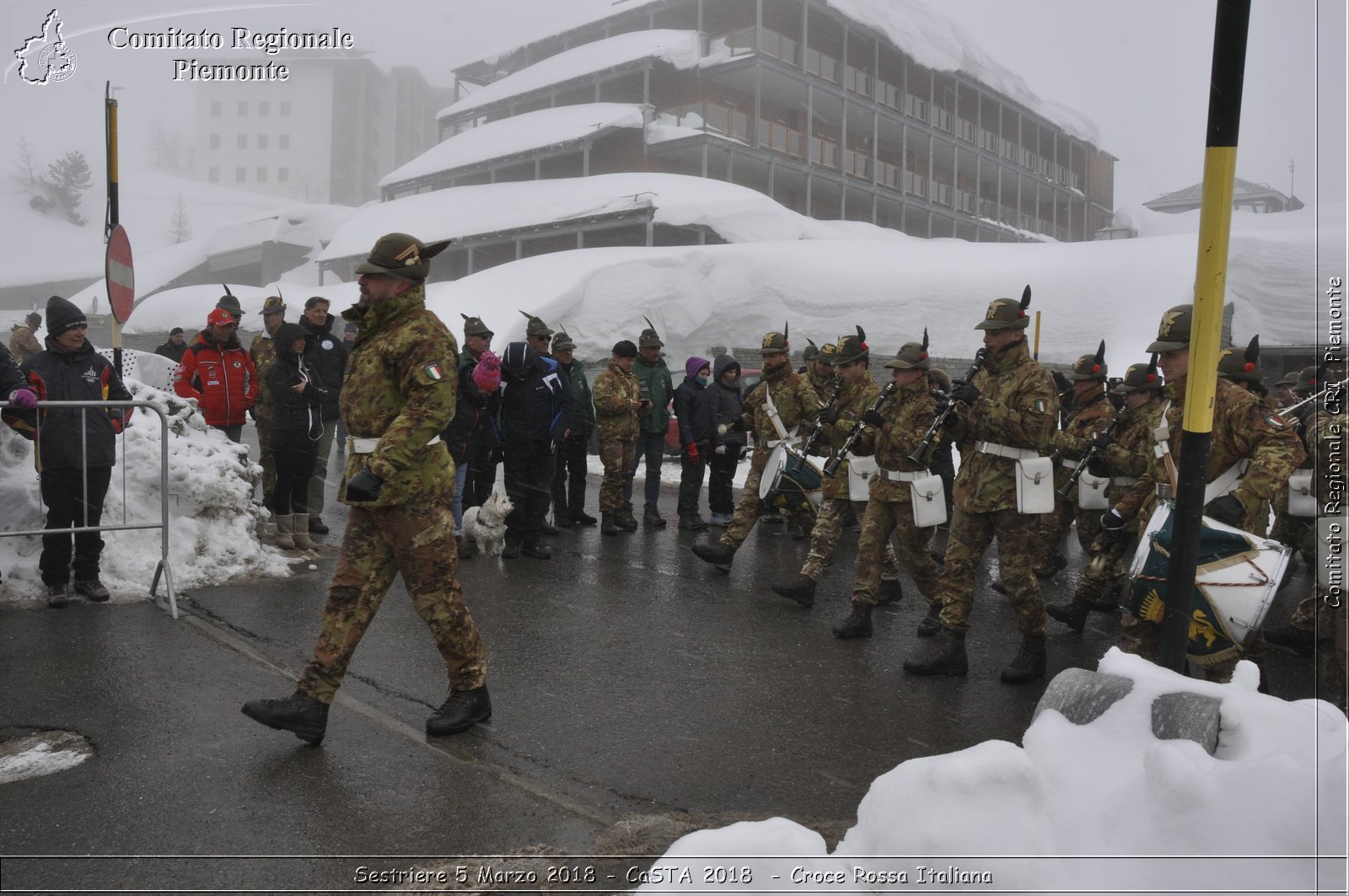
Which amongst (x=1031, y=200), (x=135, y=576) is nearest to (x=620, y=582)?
(x=135, y=576)

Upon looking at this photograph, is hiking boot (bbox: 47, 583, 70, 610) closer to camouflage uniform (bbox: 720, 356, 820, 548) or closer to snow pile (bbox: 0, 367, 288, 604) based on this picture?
snow pile (bbox: 0, 367, 288, 604)

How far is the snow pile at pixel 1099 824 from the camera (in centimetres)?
222

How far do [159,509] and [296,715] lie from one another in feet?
12.9

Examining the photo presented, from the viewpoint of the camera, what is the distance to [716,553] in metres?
8.02

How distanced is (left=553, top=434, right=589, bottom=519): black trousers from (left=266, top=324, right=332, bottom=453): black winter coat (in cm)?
272

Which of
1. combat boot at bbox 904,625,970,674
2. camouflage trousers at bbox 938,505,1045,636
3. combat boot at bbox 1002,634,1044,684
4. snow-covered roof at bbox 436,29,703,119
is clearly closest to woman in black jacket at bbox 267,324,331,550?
combat boot at bbox 904,625,970,674

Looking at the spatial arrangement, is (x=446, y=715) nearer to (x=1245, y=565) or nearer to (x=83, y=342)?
(x=1245, y=565)

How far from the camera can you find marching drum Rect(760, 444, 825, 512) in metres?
8.44

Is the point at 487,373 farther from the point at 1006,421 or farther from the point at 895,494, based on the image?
the point at 1006,421

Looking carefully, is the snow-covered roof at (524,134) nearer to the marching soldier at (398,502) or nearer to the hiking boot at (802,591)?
the hiking boot at (802,591)

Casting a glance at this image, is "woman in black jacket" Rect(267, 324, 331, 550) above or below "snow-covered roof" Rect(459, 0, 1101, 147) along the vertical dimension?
below

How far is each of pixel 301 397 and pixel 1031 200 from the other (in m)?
47.0

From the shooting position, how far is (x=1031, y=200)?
48969mm

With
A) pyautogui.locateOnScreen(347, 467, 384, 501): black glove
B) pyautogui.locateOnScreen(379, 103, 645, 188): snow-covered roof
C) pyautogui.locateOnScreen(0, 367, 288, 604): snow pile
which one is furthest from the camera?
pyautogui.locateOnScreen(379, 103, 645, 188): snow-covered roof
